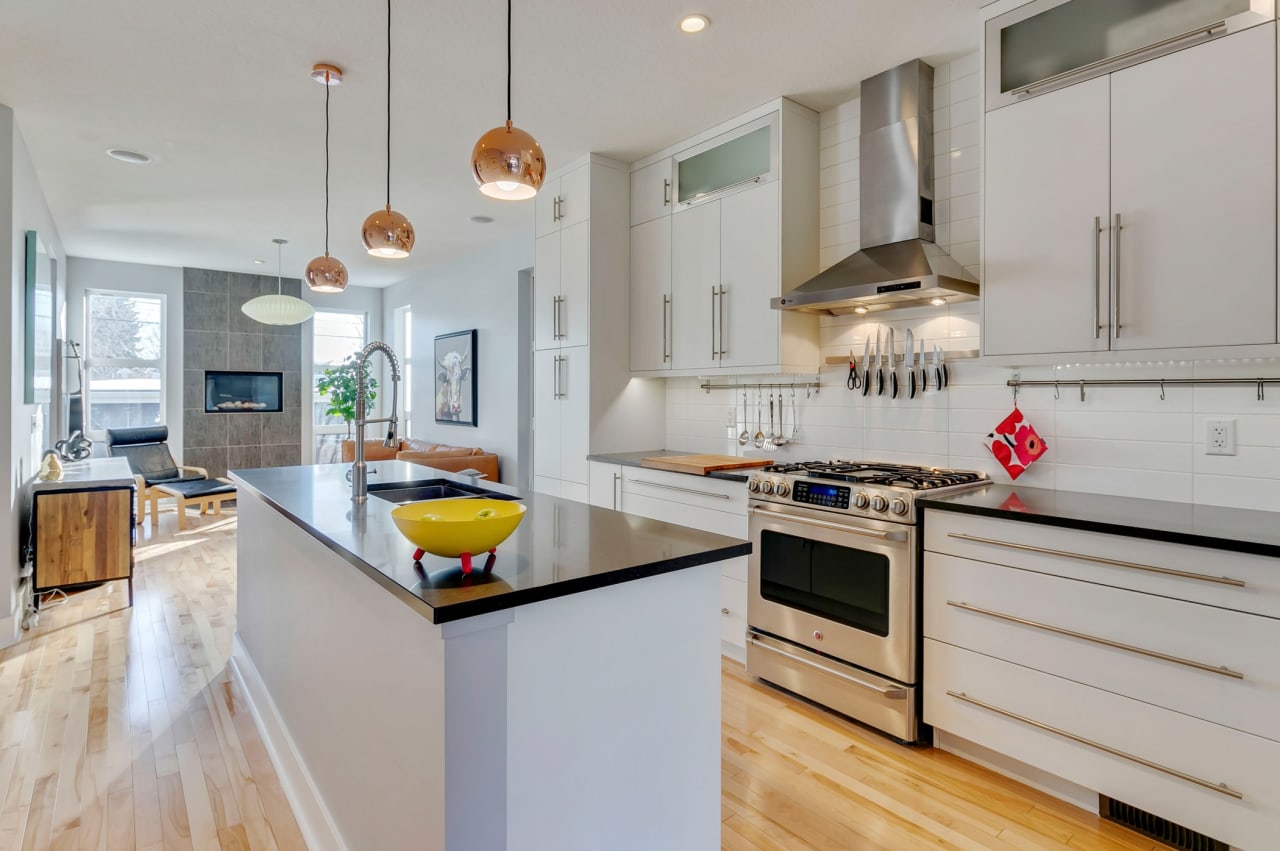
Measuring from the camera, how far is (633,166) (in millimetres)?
4180

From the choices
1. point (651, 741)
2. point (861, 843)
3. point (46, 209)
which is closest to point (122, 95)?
point (46, 209)

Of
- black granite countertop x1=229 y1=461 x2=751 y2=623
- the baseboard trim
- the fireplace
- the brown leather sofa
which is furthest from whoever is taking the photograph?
the fireplace

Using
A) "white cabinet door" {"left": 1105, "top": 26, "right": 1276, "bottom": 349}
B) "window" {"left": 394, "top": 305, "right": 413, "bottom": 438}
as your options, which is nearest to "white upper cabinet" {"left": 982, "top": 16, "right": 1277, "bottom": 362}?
"white cabinet door" {"left": 1105, "top": 26, "right": 1276, "bottom": 349}

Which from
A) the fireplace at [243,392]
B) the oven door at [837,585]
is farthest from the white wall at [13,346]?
the fireplace at [243,392]

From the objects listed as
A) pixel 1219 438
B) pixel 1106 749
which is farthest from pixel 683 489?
pixel 1219 438

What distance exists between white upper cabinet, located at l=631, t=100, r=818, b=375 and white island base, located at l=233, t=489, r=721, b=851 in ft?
6.44

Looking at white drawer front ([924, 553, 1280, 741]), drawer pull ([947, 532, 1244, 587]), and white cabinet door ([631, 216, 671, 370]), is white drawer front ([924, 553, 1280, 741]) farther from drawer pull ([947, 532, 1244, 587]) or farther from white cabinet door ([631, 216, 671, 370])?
white cabinet door ([631, 216, 671, 370])

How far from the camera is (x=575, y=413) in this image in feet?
13.5

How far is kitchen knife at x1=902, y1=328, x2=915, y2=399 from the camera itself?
2973mm

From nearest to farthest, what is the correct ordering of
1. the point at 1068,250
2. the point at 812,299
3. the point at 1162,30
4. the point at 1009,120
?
1. the point at 1162,30
2. the point at 1068,250
3. the point at 1009,120
4. the point at 812,299

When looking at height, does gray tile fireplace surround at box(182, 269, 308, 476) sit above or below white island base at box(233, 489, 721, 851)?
above

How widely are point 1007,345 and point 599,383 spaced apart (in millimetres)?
2184

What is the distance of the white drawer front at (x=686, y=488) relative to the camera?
3150 millimetres

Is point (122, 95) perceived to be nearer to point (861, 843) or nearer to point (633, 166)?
point (633, 166)
